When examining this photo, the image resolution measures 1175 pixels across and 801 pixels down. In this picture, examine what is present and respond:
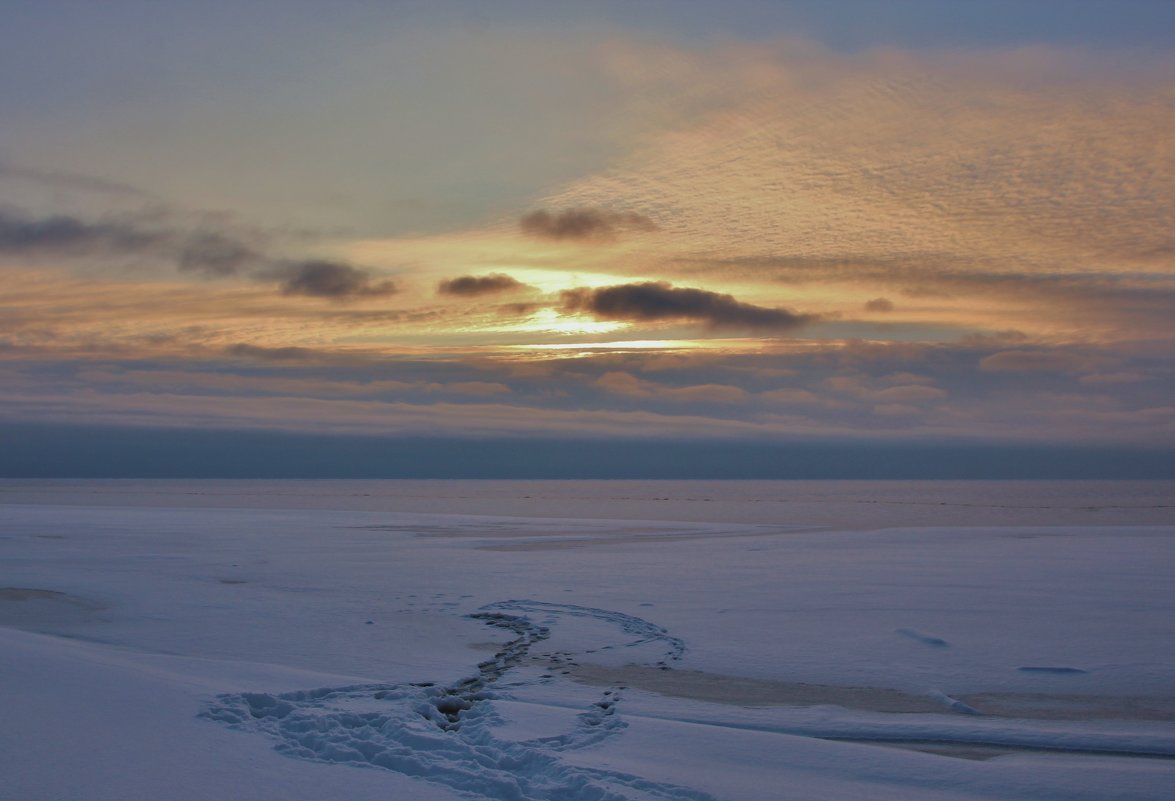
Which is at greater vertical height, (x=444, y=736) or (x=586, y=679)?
(x=444, y=736)

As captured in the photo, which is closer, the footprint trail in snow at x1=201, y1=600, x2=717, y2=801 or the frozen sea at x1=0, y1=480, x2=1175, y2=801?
the footprint trail in snow at x1=201, y1=600, x2=717, y2=801

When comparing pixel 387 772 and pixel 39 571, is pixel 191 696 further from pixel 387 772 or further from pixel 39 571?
pixel 39 571

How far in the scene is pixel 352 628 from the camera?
12.9m

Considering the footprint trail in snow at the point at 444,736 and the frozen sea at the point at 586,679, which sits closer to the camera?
the footprint trail in snow at the point at 444,736

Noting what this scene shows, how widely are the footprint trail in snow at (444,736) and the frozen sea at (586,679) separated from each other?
29 mm

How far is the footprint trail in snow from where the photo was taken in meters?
6.30

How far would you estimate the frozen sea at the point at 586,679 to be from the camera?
6.57m

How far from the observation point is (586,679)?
33.4ft

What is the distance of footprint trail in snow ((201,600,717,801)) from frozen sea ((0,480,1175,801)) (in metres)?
0.03

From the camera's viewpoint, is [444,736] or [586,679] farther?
[586,679]

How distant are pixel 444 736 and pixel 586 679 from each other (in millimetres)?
3049

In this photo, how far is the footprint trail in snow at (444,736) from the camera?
630 cm

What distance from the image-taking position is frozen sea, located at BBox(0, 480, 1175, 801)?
21.5ft

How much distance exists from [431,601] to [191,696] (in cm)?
764
